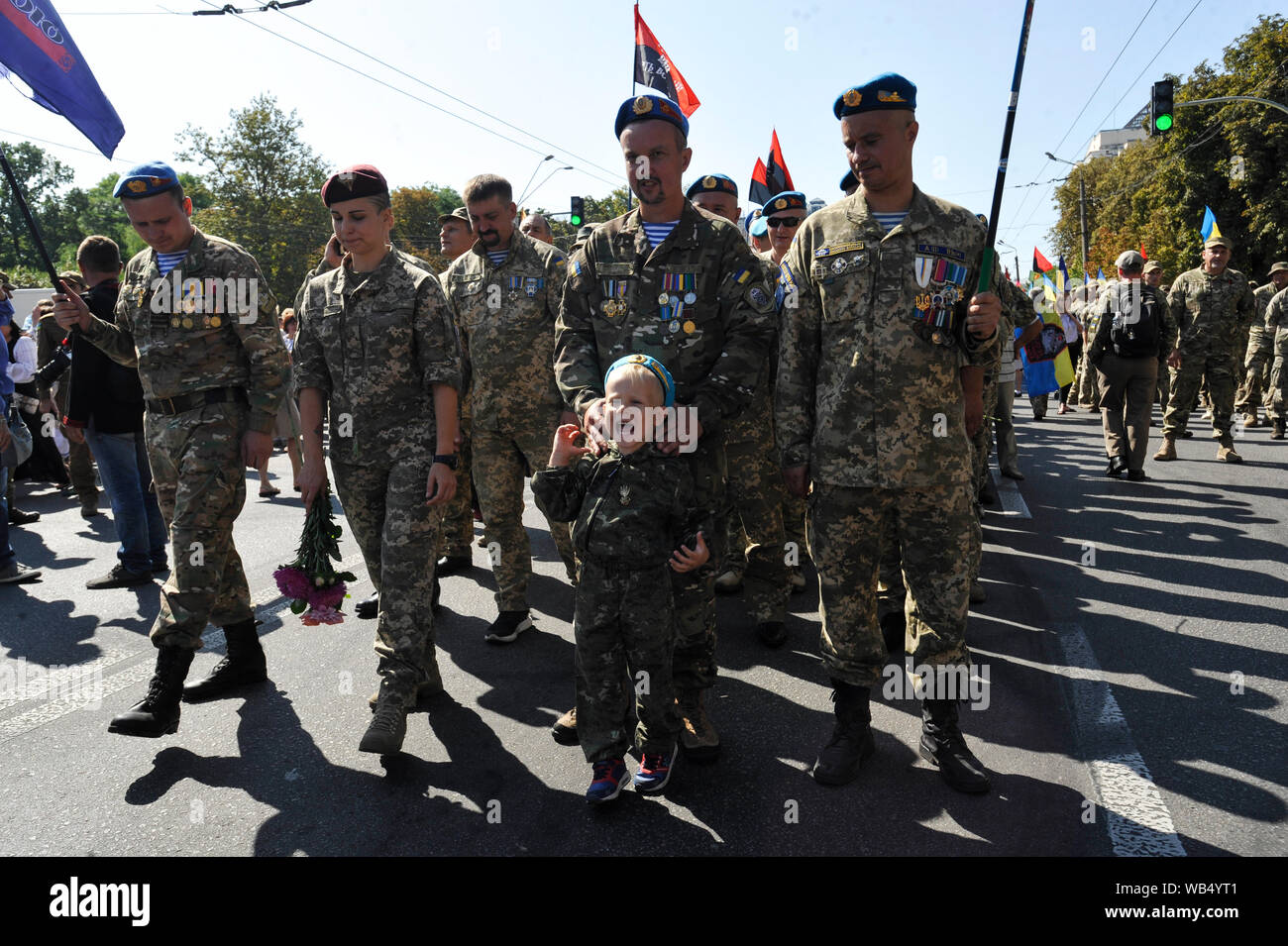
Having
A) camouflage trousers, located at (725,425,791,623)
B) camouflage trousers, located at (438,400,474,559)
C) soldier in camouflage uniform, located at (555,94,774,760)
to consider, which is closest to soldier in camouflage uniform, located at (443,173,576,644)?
camouflage trousers, located at (438,400,474,559)

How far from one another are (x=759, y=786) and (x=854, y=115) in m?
2.54

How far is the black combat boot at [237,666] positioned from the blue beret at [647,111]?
3080 millimetres

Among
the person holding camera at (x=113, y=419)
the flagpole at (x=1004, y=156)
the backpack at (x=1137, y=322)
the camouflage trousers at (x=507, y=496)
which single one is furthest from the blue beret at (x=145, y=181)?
the backpack at (x=1137, y=322)

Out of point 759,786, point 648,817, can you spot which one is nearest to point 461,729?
point 648,817

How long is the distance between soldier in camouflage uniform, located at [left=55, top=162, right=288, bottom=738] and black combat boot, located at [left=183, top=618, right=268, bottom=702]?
0.03 m

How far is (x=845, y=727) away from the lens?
3.25 meters

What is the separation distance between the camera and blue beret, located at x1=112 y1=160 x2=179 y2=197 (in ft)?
12.3

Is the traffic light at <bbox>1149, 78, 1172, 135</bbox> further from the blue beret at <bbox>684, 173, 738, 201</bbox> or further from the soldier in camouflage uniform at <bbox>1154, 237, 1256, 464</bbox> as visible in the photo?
the blue beret at <bbox>684, 173, 738, 201</bbox>

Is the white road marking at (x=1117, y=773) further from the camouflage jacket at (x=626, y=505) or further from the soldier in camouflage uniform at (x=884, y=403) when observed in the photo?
the camouflage jacket at (x=626, y=505)

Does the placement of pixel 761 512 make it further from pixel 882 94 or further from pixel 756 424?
pixel 882 94

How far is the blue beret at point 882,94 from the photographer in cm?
296

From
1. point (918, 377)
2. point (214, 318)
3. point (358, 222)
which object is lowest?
point (918, 377)
